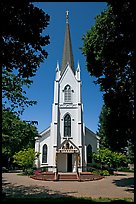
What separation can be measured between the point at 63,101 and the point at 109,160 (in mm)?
12567

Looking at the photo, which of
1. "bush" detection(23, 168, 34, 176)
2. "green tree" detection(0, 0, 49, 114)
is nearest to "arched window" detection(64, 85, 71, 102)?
"bush" detection(23, 168, 34, 176)

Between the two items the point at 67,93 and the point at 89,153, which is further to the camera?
the point at 67,93

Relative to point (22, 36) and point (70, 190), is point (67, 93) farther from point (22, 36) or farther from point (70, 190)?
point (22, 36)

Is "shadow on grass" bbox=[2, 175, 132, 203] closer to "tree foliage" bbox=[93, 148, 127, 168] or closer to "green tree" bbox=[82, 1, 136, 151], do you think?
"green tree" bbox=[82, 1, 136, 151]

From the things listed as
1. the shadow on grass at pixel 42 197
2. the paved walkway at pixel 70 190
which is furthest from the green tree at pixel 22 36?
the paved walkway at pixel 70 190

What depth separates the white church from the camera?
1271 inches

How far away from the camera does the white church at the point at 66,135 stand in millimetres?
32281

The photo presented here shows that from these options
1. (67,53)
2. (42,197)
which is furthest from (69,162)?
(67,53)

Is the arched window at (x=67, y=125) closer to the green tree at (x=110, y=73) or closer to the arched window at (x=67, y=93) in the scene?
the arched window at (x=67, y=93)

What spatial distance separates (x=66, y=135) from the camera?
33.8 meters

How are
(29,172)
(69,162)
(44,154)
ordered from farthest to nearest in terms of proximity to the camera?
(44,154) < (69,162) < (29,172)

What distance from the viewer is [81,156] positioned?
105 ft

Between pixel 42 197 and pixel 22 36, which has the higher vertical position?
pixel 22 36

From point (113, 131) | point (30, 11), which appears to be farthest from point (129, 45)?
point (113, 131)
